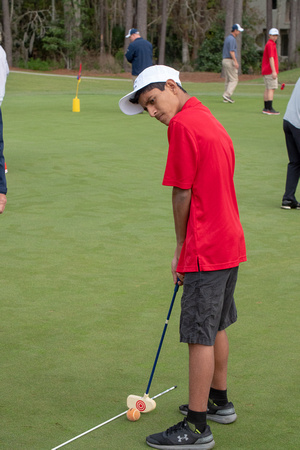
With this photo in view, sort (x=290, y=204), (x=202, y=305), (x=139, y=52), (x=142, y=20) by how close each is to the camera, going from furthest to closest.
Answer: (x=142, y=20)
(x=139, y=52)
(x=290, y=204)
(x=202, y=305)

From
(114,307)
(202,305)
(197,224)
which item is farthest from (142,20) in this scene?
(202,305)

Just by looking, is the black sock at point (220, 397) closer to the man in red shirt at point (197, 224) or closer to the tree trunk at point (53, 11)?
the man in red shirt at point (197, 224)

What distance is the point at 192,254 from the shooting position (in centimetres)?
368

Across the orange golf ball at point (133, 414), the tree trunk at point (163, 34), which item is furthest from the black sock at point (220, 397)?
the tree trunk at point (163, 34)

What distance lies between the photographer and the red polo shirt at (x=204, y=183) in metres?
3.58

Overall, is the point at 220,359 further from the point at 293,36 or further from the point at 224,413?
the point at 293,36

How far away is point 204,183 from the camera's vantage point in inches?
144

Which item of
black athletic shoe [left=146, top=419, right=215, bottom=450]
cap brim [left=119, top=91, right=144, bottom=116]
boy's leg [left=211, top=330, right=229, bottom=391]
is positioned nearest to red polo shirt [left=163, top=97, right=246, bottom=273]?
cap brim [left=119, top=91, right=144, bottom=116]

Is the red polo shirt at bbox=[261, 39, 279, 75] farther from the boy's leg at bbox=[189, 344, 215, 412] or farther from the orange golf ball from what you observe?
the boy's leg at bbox=[189, 344, 215, 412]

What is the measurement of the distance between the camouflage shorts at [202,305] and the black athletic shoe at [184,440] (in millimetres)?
481

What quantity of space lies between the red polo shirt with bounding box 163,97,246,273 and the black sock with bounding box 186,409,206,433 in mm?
729

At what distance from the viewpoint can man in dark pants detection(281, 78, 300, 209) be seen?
9.00 m

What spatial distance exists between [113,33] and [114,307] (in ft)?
173

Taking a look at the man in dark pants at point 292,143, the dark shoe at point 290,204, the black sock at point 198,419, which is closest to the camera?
the black sock at point 198,419
